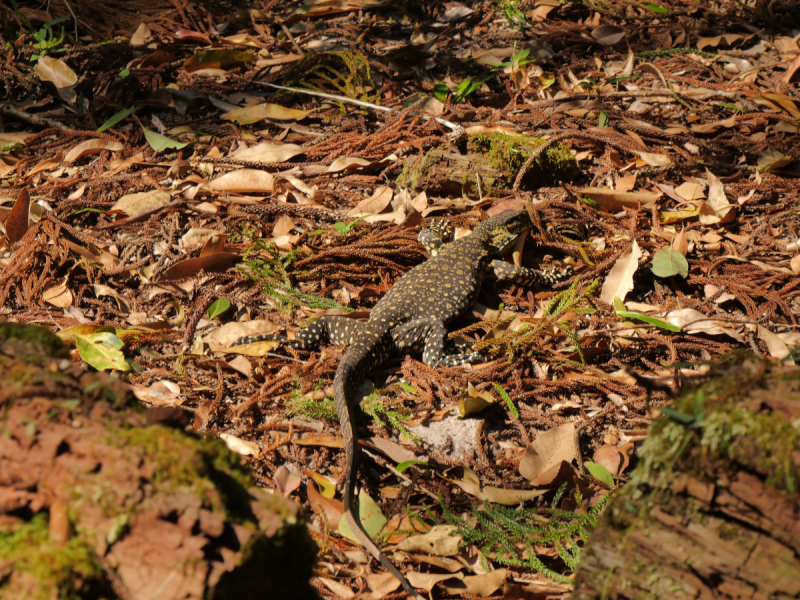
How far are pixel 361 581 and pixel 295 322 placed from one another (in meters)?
2.29

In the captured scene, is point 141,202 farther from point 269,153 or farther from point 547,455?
point 547,455

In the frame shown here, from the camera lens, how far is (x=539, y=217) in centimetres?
541

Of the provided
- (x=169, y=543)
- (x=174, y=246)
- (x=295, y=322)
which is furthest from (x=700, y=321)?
(x=174, y=246)

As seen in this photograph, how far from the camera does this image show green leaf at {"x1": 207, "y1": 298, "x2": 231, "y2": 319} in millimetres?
Answer: 4465

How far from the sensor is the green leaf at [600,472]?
10.6ft

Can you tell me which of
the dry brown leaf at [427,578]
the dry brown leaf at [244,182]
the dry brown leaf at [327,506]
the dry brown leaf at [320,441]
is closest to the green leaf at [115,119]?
the dry brown leaf at [244,182]

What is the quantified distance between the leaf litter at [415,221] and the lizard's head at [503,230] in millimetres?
240

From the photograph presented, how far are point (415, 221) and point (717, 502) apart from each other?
4167mm

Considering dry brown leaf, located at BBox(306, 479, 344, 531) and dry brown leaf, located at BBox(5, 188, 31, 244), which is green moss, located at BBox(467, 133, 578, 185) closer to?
dry brown leaf, located at BBox(306, 479, 344, 531)

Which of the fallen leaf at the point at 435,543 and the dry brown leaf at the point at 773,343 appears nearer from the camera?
the fallen leaf at the point at 435,543

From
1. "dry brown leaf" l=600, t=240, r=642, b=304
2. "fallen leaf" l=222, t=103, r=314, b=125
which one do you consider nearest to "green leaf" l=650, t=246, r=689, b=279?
"dry brown leaf" l=600, t=240, r=642, b=304

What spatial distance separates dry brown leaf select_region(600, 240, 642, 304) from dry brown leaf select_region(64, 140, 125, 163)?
5.17m

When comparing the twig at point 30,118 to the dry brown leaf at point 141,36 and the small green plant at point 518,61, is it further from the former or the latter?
the small green plant at point 518,61

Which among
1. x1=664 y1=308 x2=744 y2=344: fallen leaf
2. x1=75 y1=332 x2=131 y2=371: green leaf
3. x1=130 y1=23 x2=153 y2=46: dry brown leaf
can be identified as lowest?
x1=664 y1=308 x2=744 y2=344: fallen leaf
